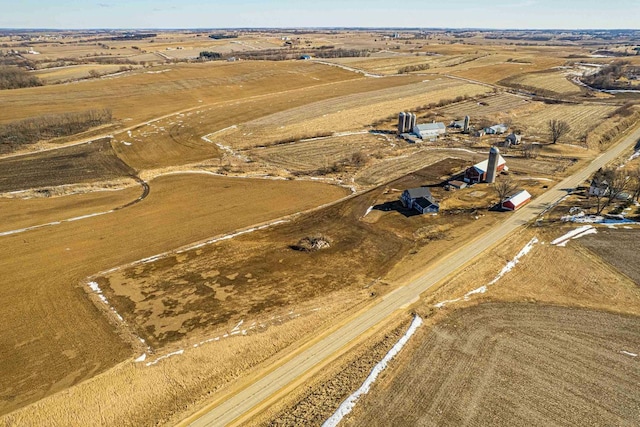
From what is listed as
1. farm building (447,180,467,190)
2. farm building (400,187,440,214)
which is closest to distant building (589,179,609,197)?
farm building (447,180,467,190)

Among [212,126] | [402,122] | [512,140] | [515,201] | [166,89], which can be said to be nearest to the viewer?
[515,201]

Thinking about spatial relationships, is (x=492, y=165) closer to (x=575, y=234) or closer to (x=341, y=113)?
(x=575, y=234)

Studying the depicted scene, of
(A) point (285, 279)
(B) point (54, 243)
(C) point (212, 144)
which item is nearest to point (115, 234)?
(B) point (54, 243)

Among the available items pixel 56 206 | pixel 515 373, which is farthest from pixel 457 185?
pixel 56 206

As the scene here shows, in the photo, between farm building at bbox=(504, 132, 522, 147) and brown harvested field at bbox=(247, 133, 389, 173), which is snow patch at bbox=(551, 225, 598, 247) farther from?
brown harvested field at bbox=(247, 133, 389, 173)

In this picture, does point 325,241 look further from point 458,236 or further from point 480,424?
point 480,424

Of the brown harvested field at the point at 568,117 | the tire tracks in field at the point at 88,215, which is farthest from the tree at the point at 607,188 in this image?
the tire tracks in field at the point at 88,215

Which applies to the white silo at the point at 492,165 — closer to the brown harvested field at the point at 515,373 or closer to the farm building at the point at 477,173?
the farm building at the point at 477,173
